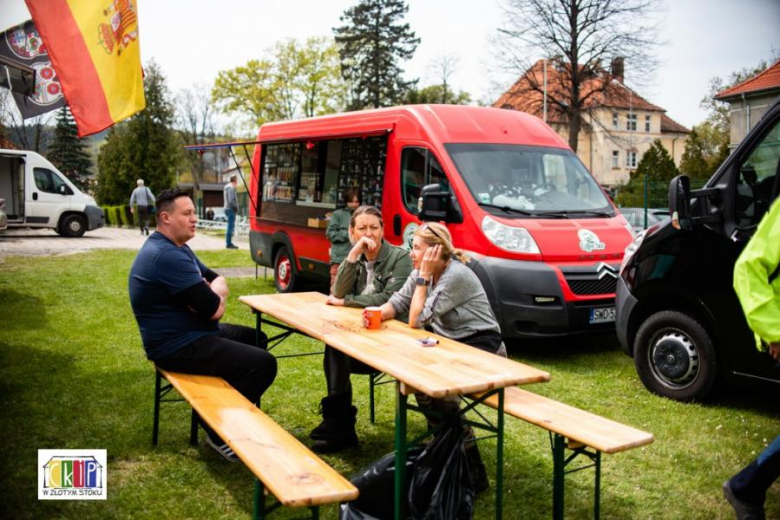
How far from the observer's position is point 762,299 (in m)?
3.22

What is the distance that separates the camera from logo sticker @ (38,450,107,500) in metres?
4.10

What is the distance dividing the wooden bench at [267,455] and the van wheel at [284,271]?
690cm

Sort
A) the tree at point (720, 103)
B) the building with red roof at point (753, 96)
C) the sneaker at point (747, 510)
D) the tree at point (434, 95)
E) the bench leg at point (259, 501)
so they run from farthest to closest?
the tree at point (434, 95) < the tree at point (720, 103) < the building with red roof at point (753, 96) < the sneaker at point (747, 510) < the bench leg at point (259, 501)

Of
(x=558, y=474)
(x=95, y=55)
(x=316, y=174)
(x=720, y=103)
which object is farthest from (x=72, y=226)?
(x=720, y=103)

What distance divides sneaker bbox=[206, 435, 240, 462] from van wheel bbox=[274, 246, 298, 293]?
6.49 m

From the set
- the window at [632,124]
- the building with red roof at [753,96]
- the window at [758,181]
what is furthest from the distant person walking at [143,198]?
the window at [632,124]

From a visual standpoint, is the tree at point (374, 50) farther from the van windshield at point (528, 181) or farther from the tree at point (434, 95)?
the van windshield at point (528, 181)

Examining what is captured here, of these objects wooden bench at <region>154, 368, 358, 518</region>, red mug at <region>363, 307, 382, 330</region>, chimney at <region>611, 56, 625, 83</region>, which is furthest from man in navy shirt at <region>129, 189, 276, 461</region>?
chimney at <region>611, 56, 625, 83</region>

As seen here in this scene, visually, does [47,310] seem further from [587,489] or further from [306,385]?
[587,489]

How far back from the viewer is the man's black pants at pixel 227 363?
4.55 metres

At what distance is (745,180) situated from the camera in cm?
508

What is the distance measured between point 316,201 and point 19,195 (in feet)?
51.5

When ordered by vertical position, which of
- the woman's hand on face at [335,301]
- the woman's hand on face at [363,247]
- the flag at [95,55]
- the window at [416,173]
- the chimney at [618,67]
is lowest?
the woman's hand on face at [335,301]

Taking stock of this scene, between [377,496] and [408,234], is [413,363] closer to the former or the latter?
[377,496]
